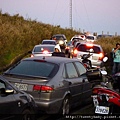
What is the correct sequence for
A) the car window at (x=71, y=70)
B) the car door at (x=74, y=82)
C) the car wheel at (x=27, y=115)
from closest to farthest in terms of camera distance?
the car wheel at (x=27, y=115), the car door at (x=74, y=82), the car window at (x=71, y=70)

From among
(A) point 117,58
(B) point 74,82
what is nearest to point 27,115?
(B) point 74,82

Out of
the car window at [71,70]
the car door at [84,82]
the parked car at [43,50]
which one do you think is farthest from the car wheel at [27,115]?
the parked car at [43,50]

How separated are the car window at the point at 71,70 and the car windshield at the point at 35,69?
1.94ft

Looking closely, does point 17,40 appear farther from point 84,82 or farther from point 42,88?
point 42,88

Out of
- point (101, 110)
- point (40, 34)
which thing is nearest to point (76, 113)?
point (101, 110)

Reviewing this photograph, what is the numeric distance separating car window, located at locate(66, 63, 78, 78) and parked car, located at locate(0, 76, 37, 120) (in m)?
2.29

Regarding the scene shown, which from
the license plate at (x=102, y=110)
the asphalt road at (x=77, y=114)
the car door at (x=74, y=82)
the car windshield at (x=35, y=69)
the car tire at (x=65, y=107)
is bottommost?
the asphalt road at (x=77, y=114)

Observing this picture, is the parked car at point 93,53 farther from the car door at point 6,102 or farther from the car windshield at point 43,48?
the car door at point 6,102

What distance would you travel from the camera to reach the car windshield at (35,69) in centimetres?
977

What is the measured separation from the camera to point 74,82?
34.9 feet

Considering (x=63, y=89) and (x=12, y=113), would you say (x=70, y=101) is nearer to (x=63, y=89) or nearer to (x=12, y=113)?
(x=63, y=89)

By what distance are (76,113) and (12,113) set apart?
3.58m

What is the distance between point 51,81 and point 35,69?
735 millimetres

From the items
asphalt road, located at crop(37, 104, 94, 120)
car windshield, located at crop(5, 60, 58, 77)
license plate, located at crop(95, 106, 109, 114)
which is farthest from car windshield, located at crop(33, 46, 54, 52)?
license plate, located at crop(95, 106, 109, 114)
